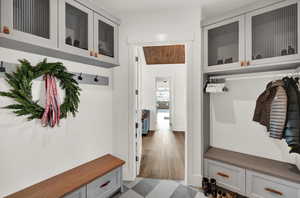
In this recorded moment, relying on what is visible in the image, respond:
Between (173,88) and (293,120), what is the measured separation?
4594 mm

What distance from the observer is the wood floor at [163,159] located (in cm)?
269

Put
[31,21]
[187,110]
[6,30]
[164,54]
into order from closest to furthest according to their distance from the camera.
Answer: [6,30] → [31,21] → [187,110] → [164,54]

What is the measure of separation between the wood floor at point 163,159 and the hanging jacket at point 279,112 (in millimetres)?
1537

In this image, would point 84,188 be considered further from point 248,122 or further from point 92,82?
point 248,122

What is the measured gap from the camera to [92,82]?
7.16 ft

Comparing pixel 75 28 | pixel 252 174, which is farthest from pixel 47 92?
pixel 252 174

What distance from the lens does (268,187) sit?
176cm

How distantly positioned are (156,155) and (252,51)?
2811 mm

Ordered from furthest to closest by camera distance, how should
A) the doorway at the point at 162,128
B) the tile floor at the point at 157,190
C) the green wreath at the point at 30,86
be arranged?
the doorway at the point at 162,128 → the tile floor at the point at 157,190 → the green wreath at the point at 30,86

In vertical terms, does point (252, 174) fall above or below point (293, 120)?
below

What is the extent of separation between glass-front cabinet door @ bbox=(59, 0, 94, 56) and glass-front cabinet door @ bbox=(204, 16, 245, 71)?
162 centimetres

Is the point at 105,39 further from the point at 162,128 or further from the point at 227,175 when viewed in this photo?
the point at 162,128

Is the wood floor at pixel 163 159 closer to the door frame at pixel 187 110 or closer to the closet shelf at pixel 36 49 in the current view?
the door frame at pixel 187 110

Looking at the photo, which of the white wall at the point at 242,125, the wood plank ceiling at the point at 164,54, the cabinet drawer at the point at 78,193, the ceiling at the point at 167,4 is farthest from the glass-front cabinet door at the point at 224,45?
the wood plank ceiling at the point at 164,54
